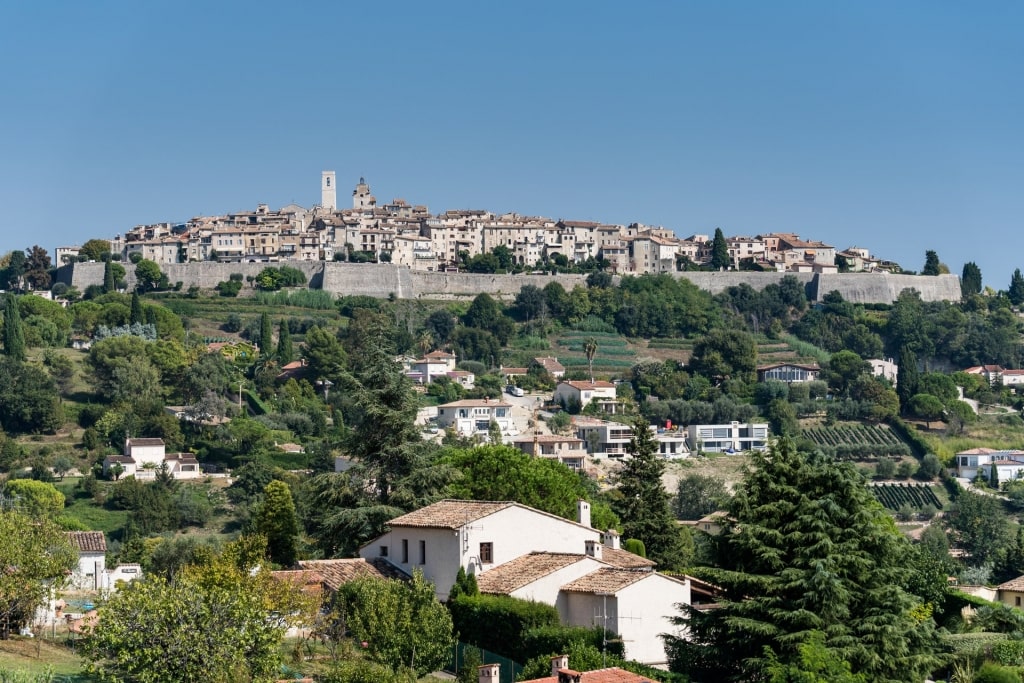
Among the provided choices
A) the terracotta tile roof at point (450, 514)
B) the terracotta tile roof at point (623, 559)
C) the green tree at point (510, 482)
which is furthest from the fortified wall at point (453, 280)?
the terracotta tile roof at point (623, 559)

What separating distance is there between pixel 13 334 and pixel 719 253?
60.3 metres

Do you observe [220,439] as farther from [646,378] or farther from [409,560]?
[409,560]

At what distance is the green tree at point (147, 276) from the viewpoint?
11125 cm

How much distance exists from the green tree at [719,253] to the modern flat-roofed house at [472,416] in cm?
4430

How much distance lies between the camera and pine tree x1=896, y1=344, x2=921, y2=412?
3893 inches

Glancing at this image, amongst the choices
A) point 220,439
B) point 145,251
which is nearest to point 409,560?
point 220,439

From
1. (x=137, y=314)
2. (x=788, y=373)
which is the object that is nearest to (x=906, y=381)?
(x=788, y=373)

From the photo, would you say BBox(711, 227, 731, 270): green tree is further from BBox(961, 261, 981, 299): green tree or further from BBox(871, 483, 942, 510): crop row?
BBox(871, 483, 942, 510): crop row

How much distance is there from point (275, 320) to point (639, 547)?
241 ft

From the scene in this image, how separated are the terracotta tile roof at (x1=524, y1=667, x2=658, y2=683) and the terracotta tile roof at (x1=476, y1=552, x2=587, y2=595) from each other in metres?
4.27

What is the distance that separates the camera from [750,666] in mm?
24062

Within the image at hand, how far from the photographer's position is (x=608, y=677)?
72.7 ft

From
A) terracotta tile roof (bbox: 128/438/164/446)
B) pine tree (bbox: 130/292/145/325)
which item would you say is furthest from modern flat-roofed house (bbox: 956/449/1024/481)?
pine tree (bbox: 130/292/145/325)

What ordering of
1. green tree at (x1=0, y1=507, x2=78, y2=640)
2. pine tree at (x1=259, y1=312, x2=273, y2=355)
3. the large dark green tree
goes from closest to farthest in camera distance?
1. the large dark green tree
2. green tree at (x1=0, y1=507, x2=78, y2=640)
3. pine tree at (x1=259, y1=312, x2=273, y2=355)
